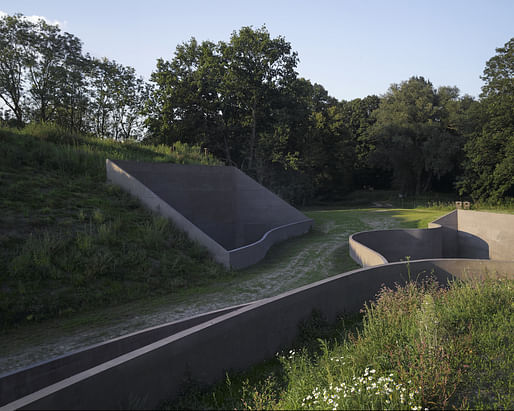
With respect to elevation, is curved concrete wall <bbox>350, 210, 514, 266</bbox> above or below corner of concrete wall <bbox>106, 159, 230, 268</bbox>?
below

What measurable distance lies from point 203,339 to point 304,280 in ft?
22.5

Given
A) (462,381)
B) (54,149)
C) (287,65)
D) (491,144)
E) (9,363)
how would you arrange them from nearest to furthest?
(462,381)
(9,363)
(54,149)
(491,144)
(287,65)

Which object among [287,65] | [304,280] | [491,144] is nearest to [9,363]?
[304,280]

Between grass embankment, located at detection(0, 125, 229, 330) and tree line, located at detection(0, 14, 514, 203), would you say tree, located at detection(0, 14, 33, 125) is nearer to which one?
tree line, located at detection(0, 14, 514, 203)

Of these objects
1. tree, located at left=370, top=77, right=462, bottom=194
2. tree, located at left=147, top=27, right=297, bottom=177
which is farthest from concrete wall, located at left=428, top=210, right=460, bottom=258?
tree, located at left=370, top=77, right=462, bottom=194

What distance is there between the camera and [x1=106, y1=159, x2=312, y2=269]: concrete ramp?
624 inches

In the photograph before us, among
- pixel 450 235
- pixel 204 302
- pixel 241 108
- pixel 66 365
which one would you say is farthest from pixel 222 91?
pixel 66 365

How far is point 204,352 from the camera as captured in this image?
15.7ft

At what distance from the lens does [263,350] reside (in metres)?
5.75

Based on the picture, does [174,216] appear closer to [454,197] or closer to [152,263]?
[152,263]

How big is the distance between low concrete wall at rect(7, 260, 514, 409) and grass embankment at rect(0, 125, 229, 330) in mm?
4902

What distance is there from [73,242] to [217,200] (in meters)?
9.62

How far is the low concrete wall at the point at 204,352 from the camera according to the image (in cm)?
347

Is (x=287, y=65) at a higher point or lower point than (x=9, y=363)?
higher
